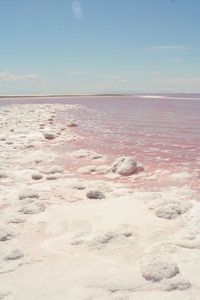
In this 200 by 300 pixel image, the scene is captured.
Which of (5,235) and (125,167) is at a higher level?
(125,167)

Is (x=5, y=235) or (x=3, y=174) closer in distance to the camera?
(x=5, y=235)

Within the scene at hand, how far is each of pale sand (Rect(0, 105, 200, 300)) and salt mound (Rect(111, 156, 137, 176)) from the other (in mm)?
655

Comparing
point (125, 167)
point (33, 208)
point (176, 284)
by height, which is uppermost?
point (125, 167)

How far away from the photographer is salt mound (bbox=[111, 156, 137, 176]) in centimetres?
750

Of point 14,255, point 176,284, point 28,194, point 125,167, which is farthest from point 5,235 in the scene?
point 125,167

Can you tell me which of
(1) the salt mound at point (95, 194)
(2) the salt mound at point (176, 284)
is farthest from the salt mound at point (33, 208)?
(2) the salt mound at point (176, 284)

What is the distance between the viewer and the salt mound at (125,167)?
7.50m

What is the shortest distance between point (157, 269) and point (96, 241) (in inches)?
35.9

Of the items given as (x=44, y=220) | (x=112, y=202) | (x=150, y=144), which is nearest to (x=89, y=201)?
(x=112, y=202)


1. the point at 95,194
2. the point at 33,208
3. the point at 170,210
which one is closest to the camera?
the point at 170,210

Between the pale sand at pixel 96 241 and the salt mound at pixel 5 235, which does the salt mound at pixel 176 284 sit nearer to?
the pale sand at pixel 96 241

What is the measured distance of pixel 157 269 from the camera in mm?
3430

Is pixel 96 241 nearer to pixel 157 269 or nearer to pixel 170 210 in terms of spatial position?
pixel 157 269

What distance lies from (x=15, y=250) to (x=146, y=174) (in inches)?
167
